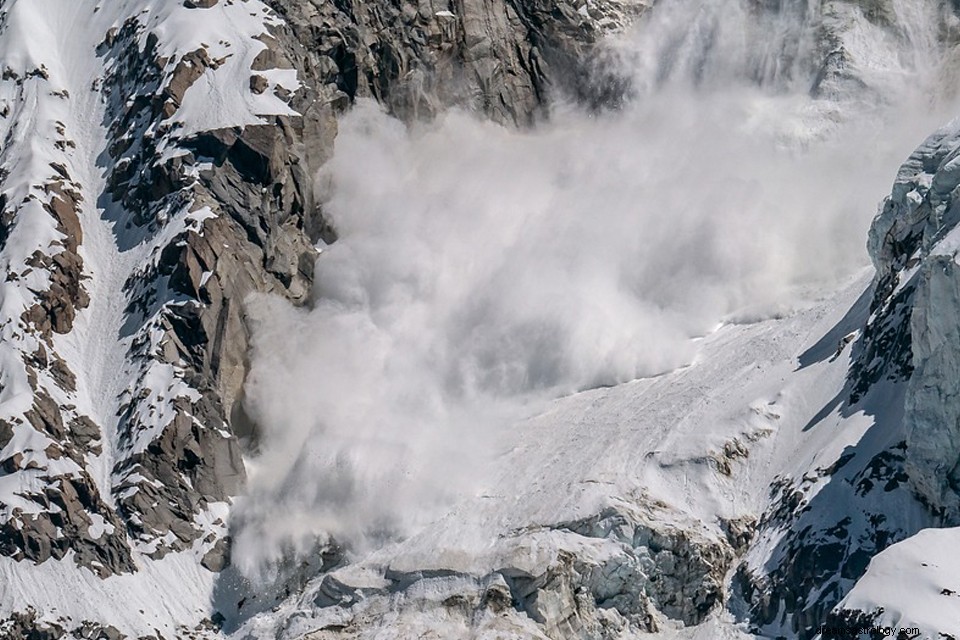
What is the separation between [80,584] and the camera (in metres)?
179

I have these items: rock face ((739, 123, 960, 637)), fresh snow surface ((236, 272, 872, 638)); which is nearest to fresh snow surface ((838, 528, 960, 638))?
rock face ((739, 123, 960, 637))

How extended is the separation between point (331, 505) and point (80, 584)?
2168cm

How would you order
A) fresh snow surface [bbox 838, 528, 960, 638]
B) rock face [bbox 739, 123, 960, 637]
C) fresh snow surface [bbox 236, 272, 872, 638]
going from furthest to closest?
1. fresh snow surface [bbox 236, 272, 872, 638]
2. rock face [bbox 739, 123, 960, 637]
3. fresh snow surface [bbox 838, 528, 960, 638]

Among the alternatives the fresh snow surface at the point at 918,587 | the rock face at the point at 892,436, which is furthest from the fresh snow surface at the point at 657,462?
the fresh snow surface at the point at 918,587

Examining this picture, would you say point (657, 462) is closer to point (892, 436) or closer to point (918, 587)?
point (892, 436)

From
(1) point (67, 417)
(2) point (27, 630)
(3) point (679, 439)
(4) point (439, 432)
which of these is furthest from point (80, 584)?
(3) point (679, 439)

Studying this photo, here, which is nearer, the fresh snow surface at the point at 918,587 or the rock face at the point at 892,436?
the fresh snow surface at the point at 918,587

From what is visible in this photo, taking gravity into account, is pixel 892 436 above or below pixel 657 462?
above

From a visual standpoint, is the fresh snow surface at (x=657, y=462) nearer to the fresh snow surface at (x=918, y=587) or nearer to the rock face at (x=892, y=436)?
the rock face at (x=892, y=436)

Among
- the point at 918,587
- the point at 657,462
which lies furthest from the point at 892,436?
the point at 918,587

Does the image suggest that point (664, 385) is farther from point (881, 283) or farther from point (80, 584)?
point (80, 584)

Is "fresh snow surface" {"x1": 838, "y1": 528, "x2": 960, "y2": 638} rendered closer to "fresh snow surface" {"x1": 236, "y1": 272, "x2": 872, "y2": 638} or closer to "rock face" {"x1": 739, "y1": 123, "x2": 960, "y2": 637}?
"rock face" {"x1": 739, "y1": 123, "x2": 960, "y2": 637}

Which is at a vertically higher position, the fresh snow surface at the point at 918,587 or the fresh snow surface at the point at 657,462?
the fresh snow surface at the point at 918,587

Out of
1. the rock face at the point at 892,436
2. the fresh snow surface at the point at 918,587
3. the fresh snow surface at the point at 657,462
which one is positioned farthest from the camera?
the fresh snow surface at the point at 657,462
